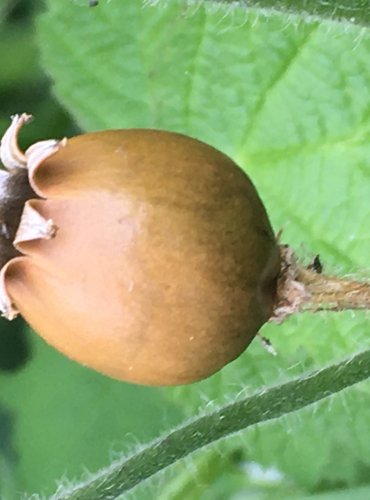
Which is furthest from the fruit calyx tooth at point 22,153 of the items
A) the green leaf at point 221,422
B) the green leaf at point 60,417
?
the green leaf at point 60,417

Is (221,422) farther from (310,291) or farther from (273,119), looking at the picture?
(273,119)

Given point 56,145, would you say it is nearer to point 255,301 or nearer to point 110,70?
point 255,301

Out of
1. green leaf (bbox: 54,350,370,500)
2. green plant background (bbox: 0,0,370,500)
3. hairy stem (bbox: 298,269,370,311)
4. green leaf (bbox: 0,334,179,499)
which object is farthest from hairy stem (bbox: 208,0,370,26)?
green leaf (bbox: 0,334,179,499)

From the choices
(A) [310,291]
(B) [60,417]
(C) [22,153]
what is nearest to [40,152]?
(C) [22,153]

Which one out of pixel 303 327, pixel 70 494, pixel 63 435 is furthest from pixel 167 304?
pixel 63 435

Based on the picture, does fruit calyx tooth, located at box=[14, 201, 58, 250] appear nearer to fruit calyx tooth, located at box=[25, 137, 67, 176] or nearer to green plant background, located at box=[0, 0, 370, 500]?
fruit calyx tooth, located at box=[25, 137, 67, 176]
